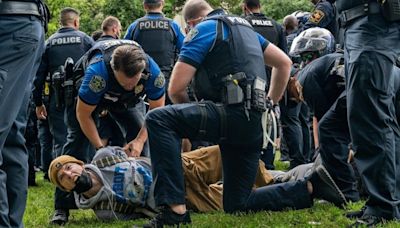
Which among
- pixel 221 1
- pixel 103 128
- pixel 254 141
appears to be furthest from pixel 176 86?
pixel 221 1

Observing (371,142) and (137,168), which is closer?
(371,142)

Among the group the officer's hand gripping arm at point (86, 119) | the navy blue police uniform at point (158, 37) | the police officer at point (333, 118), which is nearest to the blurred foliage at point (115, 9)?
the navy blue police uniform at point (158, 37)

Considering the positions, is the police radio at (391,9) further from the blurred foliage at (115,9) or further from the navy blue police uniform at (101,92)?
the blurred foliage at (115,9)

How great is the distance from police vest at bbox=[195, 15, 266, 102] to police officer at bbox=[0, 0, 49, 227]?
1326 millimetres

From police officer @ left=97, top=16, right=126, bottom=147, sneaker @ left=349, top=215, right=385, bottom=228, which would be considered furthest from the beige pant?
sneaker @ left=349, top=215, right=385, bottom=228

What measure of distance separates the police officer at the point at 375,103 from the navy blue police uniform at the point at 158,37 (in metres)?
4.16

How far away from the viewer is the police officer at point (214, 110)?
4.55m

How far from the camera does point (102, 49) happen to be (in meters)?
5.43

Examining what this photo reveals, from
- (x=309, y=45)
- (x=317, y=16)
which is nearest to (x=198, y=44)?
(x=309, y=45)

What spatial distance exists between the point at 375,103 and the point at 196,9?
70.7 inches

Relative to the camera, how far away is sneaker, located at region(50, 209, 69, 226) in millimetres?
5352

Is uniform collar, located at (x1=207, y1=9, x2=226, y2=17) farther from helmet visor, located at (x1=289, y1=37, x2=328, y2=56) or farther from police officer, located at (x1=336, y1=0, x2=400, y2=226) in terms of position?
helmet visor, located at (x1=289, y1=37, x2=328, y2=56)

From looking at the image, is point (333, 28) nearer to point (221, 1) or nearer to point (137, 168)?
point (137, 168)

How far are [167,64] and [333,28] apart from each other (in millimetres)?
2495
